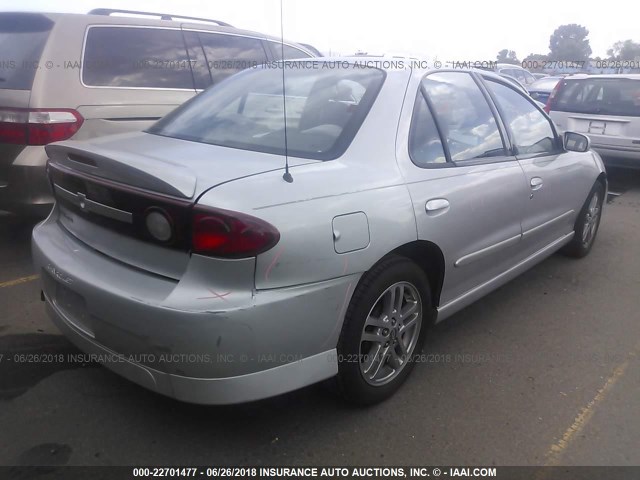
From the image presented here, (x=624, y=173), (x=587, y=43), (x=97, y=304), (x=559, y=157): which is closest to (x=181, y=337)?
(x=97, y=304)

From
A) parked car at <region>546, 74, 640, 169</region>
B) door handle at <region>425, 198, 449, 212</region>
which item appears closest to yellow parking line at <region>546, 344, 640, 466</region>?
door handle at <region>425, 198, 449, 212</region>

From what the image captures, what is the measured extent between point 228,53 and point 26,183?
2467mm

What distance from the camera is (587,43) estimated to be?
184 feet

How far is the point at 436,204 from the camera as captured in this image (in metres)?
2.61

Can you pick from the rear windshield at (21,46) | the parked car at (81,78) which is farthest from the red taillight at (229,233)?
the rear windshield at (21,46)

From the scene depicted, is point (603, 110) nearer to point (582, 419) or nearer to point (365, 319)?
point (582, 419)

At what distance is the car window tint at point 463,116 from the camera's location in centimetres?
293

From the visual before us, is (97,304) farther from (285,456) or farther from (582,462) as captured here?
(582,462)

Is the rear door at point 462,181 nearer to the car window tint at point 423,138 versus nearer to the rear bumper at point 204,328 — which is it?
the car window tint at point 423,138

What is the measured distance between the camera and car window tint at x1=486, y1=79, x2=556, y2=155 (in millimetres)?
3496

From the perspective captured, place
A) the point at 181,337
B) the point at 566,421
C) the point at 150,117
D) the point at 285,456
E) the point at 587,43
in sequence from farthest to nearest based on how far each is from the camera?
the point at 587,43
the point at 150,117
the point at 566,421
the point at 285,456
the point at 181,337

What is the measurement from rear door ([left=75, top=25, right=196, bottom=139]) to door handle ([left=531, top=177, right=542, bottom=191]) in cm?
303

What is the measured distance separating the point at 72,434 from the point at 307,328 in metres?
1.15

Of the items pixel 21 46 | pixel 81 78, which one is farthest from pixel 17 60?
pixel 81 78
